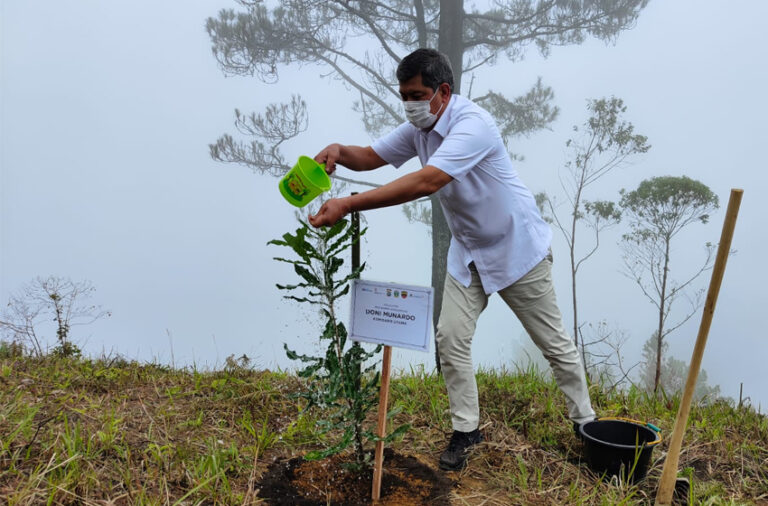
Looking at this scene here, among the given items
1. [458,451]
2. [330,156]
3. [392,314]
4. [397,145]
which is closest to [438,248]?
[397,145]

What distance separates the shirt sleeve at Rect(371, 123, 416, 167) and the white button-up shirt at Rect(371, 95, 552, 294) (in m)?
0.05

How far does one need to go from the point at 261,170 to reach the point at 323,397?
20.5ft

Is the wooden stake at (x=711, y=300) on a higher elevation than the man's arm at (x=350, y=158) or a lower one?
lower

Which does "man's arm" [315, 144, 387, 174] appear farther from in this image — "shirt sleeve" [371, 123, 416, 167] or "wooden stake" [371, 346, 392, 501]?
"wooden stake" [371, 346, 392, 501]

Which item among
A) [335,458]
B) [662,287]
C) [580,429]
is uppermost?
[662,287]

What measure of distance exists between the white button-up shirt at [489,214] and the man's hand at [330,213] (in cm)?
68

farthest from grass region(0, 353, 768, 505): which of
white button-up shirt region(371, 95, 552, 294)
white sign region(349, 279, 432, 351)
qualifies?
white button-up shirt region(371, 95, 552, 294)

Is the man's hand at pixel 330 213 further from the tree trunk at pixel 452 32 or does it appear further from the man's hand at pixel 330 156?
the tree trunk at pixel 452 32

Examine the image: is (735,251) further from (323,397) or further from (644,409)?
(323,397)

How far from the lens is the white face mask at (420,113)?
277 cm

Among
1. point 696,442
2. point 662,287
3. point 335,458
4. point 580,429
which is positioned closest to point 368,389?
point 335,458

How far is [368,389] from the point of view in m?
2.52

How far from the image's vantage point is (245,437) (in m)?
3.12

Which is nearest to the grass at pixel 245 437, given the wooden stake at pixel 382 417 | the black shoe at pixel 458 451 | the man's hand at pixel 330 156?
the black shoe at pixel 458 451
